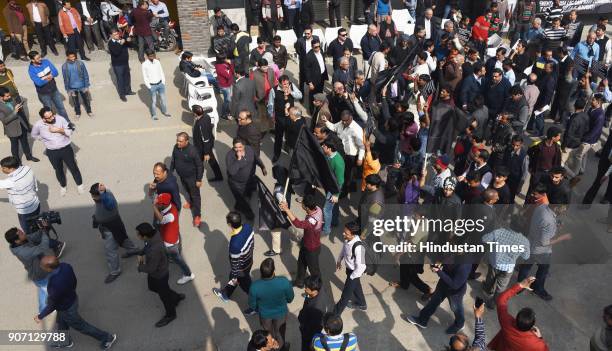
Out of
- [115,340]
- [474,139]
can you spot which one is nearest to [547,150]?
[474,139]

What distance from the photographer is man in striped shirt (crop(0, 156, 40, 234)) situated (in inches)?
293

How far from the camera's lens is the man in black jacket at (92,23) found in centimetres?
1467

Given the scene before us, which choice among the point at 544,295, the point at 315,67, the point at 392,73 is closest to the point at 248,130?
the point at 392,73

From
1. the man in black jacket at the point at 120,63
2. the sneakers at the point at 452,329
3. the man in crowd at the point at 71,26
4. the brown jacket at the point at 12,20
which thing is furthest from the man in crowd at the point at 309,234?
the brown jacket at the point at 12,20

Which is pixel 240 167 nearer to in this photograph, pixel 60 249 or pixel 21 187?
pixel 60 249

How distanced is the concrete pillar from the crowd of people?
81cm

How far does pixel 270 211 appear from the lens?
7094 millimetres

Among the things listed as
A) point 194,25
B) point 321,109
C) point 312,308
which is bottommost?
point 312,308

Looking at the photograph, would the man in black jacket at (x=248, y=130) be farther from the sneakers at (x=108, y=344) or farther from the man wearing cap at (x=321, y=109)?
the sneakers at (x=108, y=344)

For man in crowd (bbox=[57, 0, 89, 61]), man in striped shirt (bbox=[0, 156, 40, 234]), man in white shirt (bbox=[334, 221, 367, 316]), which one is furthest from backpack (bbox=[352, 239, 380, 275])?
man in crowd (bbox=[57, 0, 89, 61])

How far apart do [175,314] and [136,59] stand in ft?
32.2

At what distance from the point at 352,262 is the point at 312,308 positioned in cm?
91

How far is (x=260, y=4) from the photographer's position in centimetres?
1520

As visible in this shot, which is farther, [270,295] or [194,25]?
[194,25]
